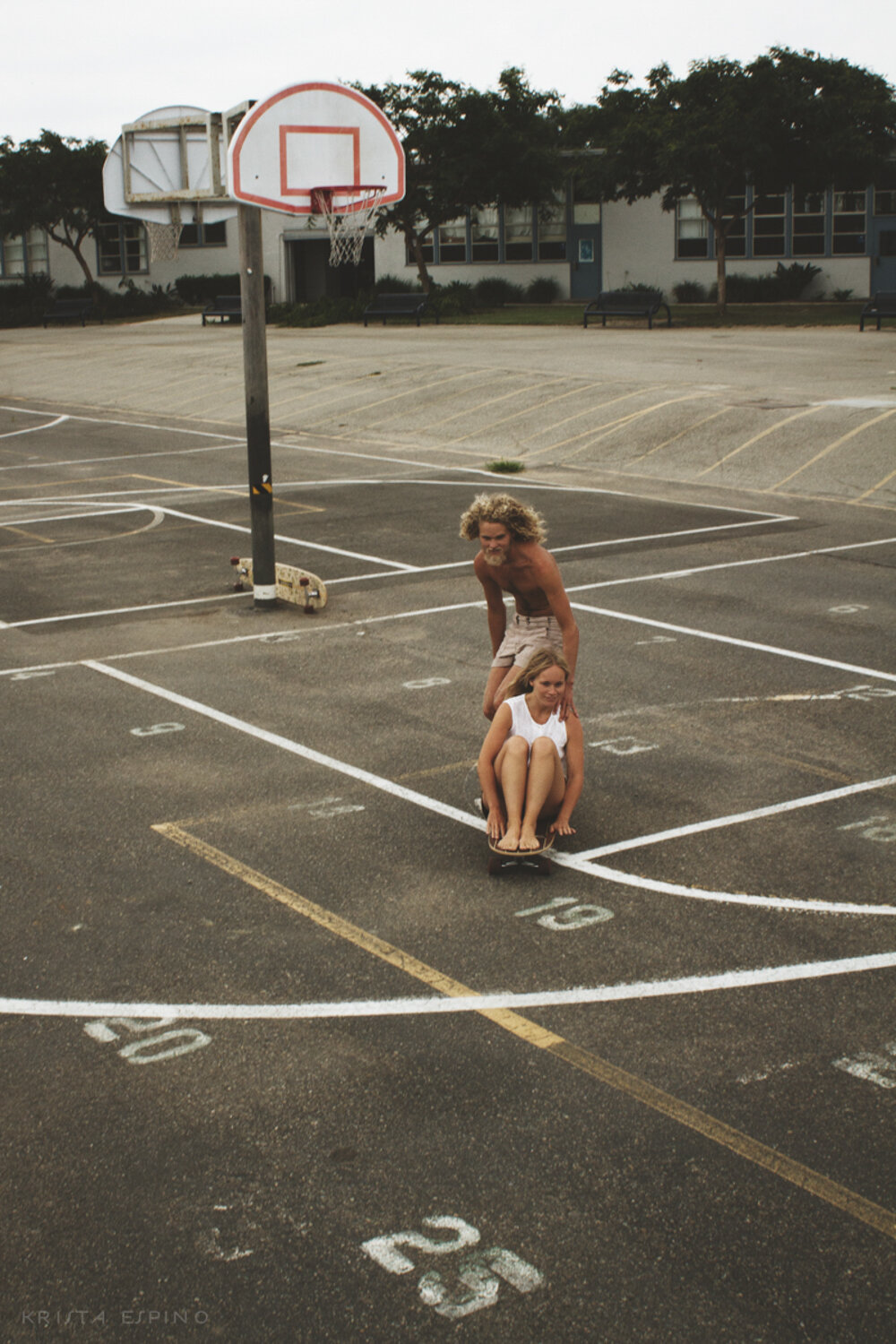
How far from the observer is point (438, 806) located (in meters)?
8.61

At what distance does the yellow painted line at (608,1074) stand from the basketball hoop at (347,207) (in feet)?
27.3

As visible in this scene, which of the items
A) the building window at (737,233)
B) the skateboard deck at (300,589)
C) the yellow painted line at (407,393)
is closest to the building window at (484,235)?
the building window at (737,233)

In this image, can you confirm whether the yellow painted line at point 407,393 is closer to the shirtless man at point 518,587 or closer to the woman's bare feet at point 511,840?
the shirtless man at point 518,587

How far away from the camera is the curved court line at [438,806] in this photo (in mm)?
7129

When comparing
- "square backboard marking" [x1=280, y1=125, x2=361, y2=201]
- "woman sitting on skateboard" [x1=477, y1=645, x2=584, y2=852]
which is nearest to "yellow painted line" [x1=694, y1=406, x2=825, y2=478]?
"square backboard marking" [x1=280, y1=125, x2=361, y2=201]

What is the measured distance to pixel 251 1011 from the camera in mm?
6105

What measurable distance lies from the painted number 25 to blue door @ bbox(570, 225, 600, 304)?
59225mm

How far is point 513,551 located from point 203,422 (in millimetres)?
25832

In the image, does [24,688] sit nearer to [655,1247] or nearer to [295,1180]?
[295,1180]

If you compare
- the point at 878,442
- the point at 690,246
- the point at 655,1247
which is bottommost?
the point at 655,1247

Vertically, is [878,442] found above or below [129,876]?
above

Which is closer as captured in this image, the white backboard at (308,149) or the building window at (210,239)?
the white backboard at (308,149)

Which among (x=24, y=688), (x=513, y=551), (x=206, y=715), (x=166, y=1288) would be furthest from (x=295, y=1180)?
(x=24, y=688)

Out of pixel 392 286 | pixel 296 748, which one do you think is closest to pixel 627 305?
pixel 392 286
